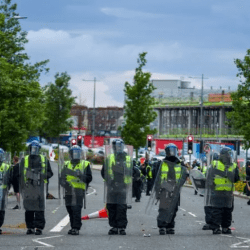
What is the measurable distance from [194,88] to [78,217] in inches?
4274

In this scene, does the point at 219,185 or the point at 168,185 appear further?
the point at 219,185

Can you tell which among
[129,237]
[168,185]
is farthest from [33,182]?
[168,185]

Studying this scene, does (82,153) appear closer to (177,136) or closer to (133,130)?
(133,130)

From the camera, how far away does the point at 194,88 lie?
12306 centimetres

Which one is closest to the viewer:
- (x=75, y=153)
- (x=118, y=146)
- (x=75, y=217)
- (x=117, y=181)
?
(x=75, y=217)

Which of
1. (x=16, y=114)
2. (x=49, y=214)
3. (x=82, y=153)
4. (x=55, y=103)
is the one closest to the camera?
(x=82, y=153)

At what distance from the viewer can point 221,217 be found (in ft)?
52.2

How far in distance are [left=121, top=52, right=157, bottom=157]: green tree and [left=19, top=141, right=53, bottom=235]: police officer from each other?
48371 mm

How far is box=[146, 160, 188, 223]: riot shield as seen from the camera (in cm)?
1565

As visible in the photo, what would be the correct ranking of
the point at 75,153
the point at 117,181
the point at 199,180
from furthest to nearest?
the point at 199,180 → the point at 117,181 → the point at 75,153

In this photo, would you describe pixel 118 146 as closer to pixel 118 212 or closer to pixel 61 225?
pixel 118 212

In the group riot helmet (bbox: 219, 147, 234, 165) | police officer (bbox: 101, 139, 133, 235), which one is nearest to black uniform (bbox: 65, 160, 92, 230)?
police officer (bbox: 101, 139, 133, 235)

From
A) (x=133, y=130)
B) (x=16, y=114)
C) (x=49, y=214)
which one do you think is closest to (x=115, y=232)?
(x=49, y=214)

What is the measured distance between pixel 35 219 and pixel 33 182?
0.77 m
